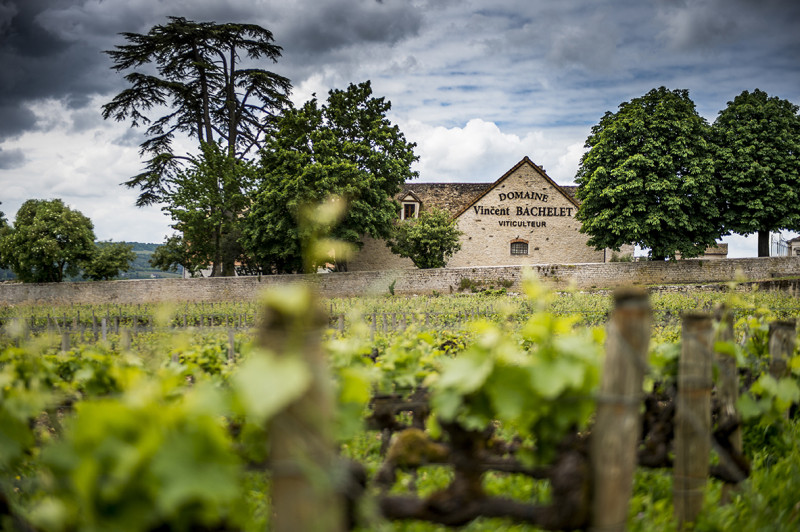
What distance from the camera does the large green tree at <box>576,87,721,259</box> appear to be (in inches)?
969

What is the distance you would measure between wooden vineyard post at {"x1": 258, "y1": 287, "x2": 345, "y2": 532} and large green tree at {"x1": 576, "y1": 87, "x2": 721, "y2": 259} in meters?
26.4

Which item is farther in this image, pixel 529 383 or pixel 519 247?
pixel 519 247

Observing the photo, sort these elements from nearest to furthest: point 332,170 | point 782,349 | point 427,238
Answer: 1. point 782,349
2. point 332,170
3. point 427,238

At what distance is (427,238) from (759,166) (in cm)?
1838

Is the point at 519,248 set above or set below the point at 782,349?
above

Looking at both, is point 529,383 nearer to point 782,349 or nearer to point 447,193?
point 782,349

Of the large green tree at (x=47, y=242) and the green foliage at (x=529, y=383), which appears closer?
the green foliage at (x=529, y=383)

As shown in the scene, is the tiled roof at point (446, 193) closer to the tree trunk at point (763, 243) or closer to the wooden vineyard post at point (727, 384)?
the tree trunk at point (763, 243)

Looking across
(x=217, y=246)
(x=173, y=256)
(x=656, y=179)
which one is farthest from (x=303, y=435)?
(x=173, y=256)

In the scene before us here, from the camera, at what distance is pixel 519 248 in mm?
31922

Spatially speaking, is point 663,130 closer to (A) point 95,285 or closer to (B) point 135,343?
(B) point 135,343

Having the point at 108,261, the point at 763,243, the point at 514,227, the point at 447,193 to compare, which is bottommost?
the point at 108,261

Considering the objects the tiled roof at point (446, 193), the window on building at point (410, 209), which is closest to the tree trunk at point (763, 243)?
the tiled roof at point (446, 193)

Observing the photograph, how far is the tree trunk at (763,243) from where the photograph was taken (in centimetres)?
2814
